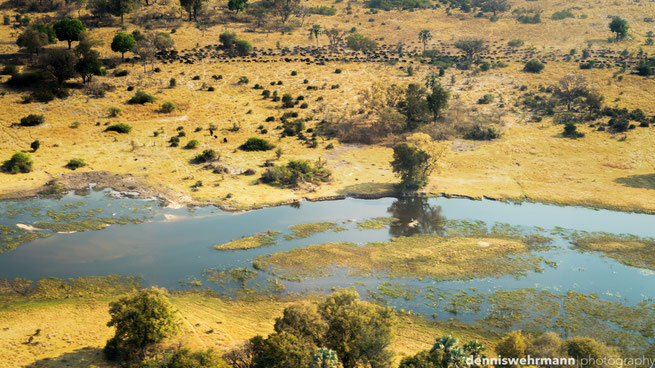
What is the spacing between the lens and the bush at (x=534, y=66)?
11338 cm

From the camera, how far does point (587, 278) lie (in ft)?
155

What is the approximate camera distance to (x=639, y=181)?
6988 centimetres

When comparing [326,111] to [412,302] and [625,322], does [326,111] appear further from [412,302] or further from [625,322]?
[625,322]

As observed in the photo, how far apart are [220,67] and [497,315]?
298 ft

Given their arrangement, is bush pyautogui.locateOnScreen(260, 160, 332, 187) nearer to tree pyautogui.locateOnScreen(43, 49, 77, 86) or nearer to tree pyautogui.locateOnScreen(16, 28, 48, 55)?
tree pyautogui.locateOnScreen(43, 49, 77, 86)

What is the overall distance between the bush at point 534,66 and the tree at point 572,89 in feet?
44.4

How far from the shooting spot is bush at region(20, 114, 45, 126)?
79025mm

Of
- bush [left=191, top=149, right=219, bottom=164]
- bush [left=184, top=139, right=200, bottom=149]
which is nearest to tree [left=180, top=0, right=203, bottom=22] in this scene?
bush [left=184, top=139, right=200, bottom=149]

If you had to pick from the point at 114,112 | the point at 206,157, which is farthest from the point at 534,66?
the point at 114,112

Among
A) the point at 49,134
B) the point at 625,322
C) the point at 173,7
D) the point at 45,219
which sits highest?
the point at 173,7

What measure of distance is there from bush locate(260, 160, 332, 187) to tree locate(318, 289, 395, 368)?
34424mm

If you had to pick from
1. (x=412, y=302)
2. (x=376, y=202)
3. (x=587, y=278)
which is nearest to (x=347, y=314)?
(x=412, y=302)

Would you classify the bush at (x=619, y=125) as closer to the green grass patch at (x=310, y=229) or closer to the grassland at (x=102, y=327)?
the green grass patch at (x=310, y=229)

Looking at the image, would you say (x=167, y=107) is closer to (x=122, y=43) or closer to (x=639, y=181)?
(x=122, y=43)
